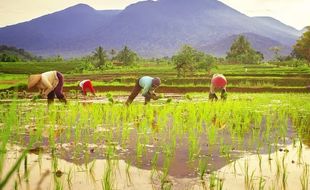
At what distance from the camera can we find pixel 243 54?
70.1 meters

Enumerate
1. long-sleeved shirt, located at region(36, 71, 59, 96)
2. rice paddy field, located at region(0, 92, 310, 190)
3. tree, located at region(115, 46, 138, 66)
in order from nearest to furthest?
rice paddy field, located at region(0, 92, 310, 190), long-sleeved shirt, located at region(36, 71, 59, 96), tree, located at region(115, 46, 138, 66)

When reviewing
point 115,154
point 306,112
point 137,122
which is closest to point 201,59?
point 306,112

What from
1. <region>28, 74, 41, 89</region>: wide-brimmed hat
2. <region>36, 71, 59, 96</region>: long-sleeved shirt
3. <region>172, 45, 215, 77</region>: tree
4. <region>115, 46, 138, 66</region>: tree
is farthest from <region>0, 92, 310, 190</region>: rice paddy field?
<region>115, 46, 138, 66</region>: tree

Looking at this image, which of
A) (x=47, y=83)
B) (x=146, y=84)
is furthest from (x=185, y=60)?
(x=47, y=83)

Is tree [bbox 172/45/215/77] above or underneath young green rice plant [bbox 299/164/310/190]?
above

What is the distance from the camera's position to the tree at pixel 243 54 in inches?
2655

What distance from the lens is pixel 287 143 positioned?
6.32 metres

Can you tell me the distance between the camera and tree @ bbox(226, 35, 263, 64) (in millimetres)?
67438

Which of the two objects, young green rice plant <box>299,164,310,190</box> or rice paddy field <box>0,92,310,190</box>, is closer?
young green rice plant <box>299,164,310,190</box>

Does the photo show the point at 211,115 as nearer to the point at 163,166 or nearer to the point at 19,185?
the point at 163,166

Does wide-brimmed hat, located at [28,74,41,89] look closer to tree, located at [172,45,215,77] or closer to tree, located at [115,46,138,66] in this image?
tree, located at [172,45,215,77]

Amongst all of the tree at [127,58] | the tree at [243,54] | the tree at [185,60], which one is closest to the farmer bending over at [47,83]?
the tree at [185,60]

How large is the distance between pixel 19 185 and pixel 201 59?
3531 cm

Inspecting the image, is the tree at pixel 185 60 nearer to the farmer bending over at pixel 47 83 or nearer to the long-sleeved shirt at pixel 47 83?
the farmer bending over at pixel 47 83
